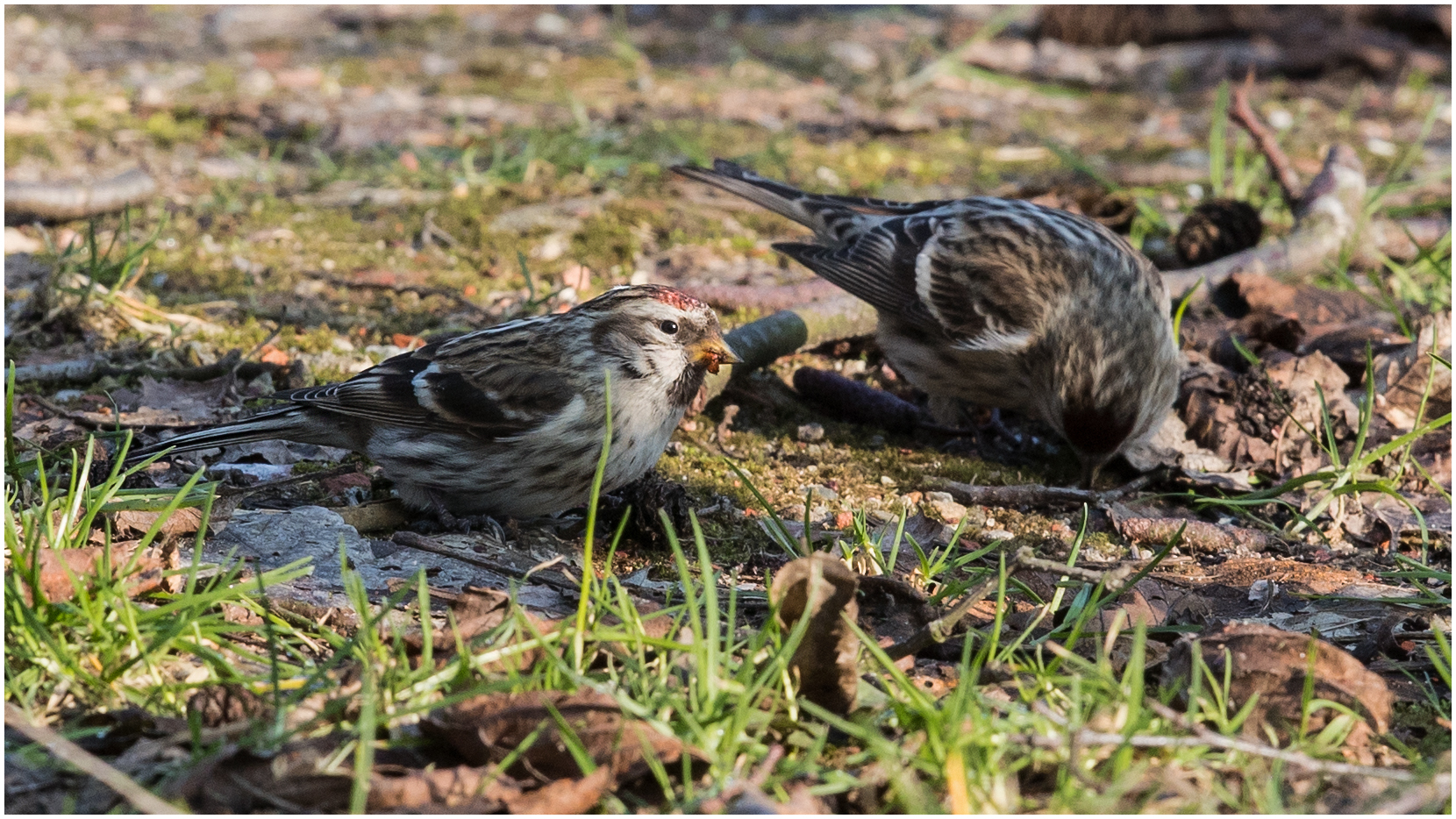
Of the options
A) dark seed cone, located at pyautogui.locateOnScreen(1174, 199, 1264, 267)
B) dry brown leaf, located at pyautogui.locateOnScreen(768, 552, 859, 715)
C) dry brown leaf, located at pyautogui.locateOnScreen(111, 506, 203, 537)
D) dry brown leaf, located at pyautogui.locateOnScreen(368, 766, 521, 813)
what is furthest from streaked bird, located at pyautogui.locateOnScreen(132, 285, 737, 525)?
dark seed cone, located at pyautogui.locateOnScreen(1174, 199, 1264, 267)

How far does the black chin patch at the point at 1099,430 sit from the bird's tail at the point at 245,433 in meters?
2.65

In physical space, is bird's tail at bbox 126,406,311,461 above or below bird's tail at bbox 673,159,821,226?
below

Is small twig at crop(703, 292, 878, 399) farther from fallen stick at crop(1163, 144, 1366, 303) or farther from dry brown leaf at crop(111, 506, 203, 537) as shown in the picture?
dry brown leaf at crop(111, 506, 203, 537)

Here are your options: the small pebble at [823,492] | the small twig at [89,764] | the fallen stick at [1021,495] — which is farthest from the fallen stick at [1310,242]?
the small twig at [89,764]

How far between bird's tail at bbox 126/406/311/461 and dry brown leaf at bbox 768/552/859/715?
198 centimetres

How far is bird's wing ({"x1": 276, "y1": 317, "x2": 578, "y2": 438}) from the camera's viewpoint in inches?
156

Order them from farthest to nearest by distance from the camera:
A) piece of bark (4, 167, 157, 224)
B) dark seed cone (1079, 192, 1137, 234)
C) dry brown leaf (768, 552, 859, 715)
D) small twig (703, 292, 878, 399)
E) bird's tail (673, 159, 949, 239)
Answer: dark seed cone (1079, 192, 1137, 234) < piece of bark (4, 167, 157, 224) < bird's tail (673, 159, 949, 239) < small twig (703, 292, 878, 399) < dry brown leaf (768, 552, 859, 715)

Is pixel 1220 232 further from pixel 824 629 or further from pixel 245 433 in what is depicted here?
pixel 245 433

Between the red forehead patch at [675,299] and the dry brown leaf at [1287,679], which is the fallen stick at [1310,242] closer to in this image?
the red forehead patch at [675,299]

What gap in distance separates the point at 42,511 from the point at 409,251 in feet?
11.8

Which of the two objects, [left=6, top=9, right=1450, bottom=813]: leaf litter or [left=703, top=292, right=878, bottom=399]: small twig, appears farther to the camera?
[left=703, top=292, right=878, bottom=399]: small twig

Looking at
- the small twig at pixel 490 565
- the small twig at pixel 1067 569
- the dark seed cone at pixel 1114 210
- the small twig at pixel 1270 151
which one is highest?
the small twig at pixel 1270 151

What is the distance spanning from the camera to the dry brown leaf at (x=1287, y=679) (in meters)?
2.71

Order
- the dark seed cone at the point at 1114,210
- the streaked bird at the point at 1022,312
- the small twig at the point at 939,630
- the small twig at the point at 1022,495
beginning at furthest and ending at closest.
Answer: the dark seed cone at the point at 1114,210 → the streaked bird at the point at 1022,312 → the small twig at the point at 1022,495 → the small twig at the point at 939,630
